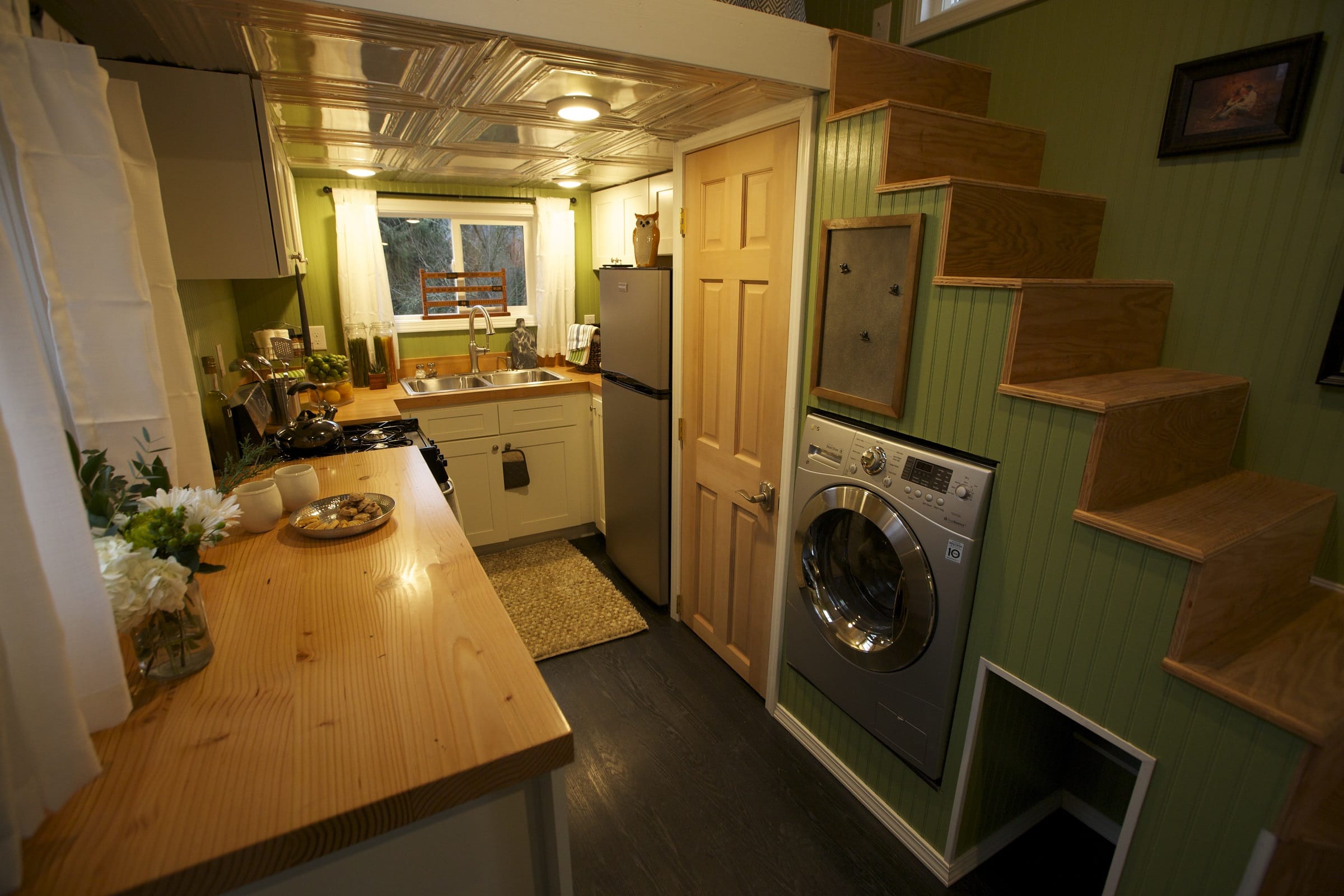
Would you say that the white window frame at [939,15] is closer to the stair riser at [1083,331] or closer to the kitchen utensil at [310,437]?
the stair riser at [1083,331]

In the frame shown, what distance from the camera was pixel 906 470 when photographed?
1.58 metres

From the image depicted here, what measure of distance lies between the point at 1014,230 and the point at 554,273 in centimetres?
303

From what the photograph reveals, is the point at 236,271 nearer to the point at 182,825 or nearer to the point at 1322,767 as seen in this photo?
the point at 182,825

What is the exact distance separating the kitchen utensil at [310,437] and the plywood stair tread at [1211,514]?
2313 mm

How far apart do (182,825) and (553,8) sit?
160 centimetres

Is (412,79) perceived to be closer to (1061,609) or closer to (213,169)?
(213,169)

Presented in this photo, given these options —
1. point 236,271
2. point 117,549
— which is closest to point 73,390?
point 117,549

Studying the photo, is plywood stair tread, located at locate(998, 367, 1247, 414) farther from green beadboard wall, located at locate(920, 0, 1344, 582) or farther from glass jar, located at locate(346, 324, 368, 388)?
glass jar, located at locate(346, 324, 368, 388)

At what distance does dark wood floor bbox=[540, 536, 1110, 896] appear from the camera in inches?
67.3

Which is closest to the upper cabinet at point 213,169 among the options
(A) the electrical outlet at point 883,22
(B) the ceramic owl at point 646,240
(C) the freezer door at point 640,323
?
(C) the freezer door at point 640,323

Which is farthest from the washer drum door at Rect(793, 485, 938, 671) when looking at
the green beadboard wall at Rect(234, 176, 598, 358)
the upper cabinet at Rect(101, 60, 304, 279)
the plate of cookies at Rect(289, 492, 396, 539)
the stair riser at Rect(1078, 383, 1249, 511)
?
the green beadboard wall at Rect(234, 176, 598, 358)

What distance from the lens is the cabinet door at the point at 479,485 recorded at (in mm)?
3375

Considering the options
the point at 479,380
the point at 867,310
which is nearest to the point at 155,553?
the point at 867,310

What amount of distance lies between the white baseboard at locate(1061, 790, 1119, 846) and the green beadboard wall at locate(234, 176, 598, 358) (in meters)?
3.57
